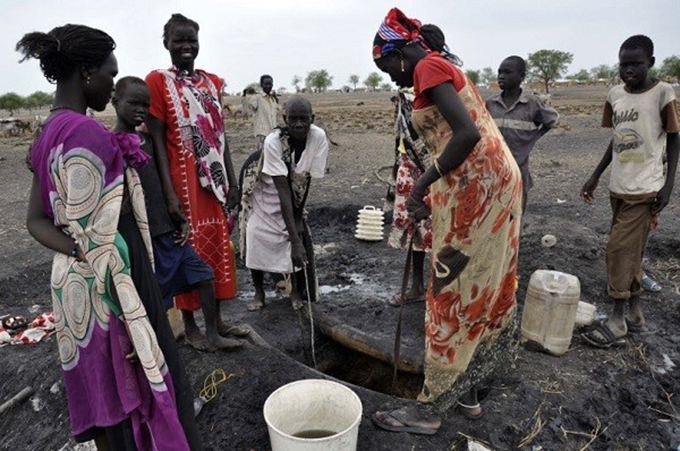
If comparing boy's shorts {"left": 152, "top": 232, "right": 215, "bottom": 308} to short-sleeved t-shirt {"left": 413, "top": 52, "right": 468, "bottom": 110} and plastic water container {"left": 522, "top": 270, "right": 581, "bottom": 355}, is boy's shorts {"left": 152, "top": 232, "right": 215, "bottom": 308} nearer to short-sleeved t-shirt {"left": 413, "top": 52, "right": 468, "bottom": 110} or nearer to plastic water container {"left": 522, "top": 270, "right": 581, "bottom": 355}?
short-sleeved t-shirt {"left": 413, "top": 52, "right": 468, "bottom": 110}

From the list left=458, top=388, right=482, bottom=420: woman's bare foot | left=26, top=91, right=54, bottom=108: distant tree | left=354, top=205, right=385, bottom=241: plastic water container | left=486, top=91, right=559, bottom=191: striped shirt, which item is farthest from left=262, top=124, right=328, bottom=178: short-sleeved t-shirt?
left=26, top=91, right=54, bottom=108: distant tree

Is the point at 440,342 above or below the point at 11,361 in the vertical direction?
above

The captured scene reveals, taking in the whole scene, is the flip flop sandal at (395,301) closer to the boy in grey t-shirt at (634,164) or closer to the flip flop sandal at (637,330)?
the boy in grey t-shirt at (634,164)

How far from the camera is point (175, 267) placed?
9.09 ft

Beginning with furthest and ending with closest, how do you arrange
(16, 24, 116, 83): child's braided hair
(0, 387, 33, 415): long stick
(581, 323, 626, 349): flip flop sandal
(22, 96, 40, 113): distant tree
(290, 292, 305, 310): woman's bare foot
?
(22, 96, 40, 113): distant tree, (290, 292, 305, 310): woman's bare foot, (581, 323, 626, 349): flip flop sandal, (0, 387, 33, 415): long stick, (16, 24, 116, 83): child's braided hair

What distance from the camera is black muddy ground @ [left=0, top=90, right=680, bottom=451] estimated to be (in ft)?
8.70

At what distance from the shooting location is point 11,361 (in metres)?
3.35

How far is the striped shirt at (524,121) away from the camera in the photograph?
4.20m

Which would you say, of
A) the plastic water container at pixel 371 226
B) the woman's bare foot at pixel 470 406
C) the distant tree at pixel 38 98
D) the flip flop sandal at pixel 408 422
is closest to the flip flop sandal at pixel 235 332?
the flip flop sandal at pixel 408 422

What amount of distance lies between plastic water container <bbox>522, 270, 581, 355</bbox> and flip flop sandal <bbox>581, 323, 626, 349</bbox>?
20cm

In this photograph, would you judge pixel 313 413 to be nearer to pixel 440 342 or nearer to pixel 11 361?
pixel 440 342

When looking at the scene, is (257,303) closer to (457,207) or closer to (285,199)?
(285,199)

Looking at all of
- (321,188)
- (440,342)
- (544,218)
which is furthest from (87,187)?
(321,188)

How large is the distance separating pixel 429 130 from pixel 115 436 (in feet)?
6.00
